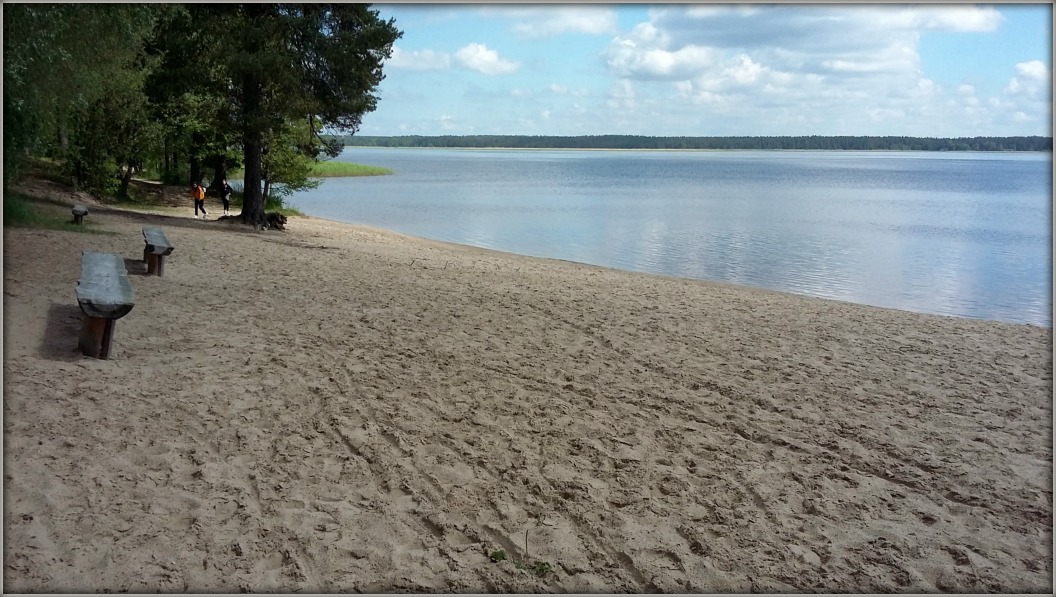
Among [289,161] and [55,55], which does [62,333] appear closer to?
[55,55]

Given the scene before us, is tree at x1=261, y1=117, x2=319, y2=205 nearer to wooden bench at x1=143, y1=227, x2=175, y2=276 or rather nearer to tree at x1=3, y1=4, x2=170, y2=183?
tree at x1=3, y1=4, x2=170, y2=183

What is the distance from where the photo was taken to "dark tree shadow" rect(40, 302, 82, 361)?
620cm

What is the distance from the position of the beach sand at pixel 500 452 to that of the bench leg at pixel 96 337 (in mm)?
127

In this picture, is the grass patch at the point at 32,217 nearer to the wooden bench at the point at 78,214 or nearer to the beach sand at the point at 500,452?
the wooden bench at the point at 78,214

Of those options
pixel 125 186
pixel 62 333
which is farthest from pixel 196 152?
pixel 62 333

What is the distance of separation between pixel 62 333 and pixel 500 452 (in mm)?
4444

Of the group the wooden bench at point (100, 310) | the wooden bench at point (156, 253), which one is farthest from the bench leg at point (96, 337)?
the wooden bench at point (156, 253)

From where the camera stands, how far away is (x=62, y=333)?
6738 mm

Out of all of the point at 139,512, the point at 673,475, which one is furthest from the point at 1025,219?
the point at 139,512

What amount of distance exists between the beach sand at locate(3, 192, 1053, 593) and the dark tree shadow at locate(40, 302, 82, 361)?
0.04 meters

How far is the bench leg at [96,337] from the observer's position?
6234 mm

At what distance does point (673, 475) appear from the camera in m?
4.89

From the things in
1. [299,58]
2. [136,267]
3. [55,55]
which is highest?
[299,58]

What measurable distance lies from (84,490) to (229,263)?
825 centimetres
